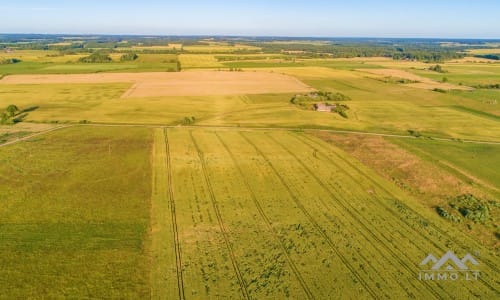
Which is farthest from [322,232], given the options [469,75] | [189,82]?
[469,75]

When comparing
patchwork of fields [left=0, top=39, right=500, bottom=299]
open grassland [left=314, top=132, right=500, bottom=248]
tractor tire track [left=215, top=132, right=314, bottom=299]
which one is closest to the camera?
tractor tire track [left=215, top=132, right=314, bottom=299]

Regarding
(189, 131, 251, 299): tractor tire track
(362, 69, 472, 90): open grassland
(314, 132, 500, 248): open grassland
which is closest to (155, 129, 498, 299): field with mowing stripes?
(189, 131, 251, 299): tractor tire track

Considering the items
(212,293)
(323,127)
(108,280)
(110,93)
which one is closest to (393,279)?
(212,293)

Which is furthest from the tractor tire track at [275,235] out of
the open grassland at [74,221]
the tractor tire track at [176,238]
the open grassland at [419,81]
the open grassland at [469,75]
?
the open grassland at [469,75]

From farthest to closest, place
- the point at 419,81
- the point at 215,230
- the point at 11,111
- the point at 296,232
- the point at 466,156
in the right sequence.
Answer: the point at 419,81 < the point at 11,111 < the point at 466,156 < the point at 215,230 < the point at 296,232

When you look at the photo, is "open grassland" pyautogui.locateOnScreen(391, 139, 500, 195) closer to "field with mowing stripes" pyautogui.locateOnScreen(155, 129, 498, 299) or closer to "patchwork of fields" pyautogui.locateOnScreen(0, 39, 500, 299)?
"patchwork of fields" pyautogui.locateOnScreen(0, 39, 500, 299)

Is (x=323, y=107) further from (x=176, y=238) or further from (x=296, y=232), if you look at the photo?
(x=176, y=238)
